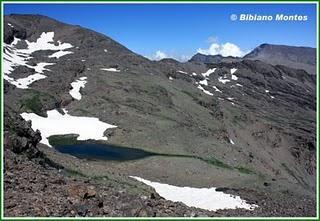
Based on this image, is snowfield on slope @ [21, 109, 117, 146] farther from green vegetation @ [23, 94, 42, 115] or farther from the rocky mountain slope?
green vegetation @ [23, 94, 42, 115]

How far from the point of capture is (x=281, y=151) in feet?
484

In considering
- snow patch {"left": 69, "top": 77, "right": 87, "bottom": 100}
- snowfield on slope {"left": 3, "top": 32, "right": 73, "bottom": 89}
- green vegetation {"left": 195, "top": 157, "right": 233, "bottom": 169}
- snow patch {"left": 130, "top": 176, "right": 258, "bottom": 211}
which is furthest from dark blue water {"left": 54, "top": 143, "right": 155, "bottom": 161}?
snowfield on slope {"left": 3, "top": 32, "right": 73, "bottom": 89}

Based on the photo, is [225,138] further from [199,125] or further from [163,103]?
[163,103]

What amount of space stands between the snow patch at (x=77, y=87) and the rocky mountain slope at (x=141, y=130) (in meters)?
0.57

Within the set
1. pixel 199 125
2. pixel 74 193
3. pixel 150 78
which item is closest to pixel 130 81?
pixel 150 78

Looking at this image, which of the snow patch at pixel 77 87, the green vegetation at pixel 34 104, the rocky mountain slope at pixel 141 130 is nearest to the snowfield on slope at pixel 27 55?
the rocky mountain slope at pixel 141 130

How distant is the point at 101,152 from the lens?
249 feet

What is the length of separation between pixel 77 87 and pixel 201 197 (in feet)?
244

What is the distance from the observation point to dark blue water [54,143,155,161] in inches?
2840

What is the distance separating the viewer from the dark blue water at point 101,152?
72.1m

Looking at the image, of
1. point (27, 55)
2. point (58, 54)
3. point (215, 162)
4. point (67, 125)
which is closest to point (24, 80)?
point (67, 125)

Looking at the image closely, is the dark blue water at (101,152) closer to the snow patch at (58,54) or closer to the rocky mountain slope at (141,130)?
the rocky mountain slope at (141,130)

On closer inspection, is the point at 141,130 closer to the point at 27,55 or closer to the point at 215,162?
the point at 215,162

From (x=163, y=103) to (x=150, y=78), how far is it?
27.2 m
